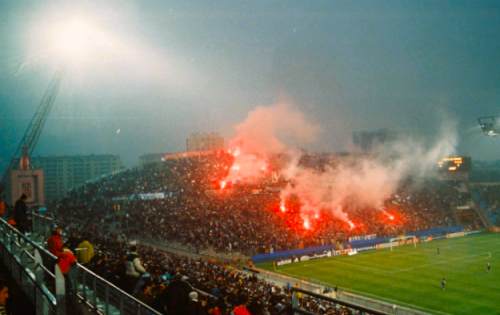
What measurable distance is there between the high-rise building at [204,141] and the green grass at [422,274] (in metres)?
68.5

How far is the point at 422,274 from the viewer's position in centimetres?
3253

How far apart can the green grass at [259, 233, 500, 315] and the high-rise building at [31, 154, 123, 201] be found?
94820 mm

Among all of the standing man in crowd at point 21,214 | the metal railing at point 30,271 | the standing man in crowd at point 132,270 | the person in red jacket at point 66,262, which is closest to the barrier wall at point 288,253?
the standing man in crowd at point 21,214

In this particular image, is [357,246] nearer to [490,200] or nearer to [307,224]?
[307,224]

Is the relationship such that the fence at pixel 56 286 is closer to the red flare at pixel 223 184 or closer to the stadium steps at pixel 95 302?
the stadium steps at pixel 95 302

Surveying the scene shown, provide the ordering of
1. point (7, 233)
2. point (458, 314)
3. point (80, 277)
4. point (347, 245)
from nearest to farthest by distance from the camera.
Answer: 1. point (80, 277)
2. point (7, 233)
3. point (458, 314)
4. point (347, 245)

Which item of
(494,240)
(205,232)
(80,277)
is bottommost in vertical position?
(494,240)

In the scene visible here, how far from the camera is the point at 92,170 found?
128 m

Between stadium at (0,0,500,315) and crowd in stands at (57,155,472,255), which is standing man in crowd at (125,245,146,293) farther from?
crowd in stands at (57,155,472,255)

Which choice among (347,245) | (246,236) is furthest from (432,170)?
(246,236)

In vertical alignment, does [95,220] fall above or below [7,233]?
below

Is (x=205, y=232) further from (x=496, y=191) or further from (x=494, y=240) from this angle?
(x=496, y=191)

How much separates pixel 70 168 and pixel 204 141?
4167 cm

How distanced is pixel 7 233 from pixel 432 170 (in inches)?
3151
